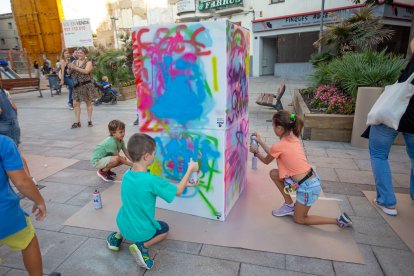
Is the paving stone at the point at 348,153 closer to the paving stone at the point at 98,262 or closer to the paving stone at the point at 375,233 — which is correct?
the paving stone at the point at 375,233

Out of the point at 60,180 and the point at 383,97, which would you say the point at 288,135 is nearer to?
the point at 383,97

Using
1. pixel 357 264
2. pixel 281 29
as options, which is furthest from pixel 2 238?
pixel 281 29

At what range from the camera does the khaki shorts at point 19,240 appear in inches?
72.7

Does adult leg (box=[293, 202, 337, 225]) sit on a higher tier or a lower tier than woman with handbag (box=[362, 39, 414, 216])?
lower

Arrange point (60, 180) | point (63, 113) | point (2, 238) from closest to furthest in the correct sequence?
→ point (2, 238) → point (60, 180) → point (63, 113)

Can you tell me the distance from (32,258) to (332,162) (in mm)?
4187

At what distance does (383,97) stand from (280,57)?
1953 centimetres

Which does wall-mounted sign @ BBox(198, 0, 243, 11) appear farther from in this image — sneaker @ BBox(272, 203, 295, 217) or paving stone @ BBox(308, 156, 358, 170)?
sneaker @ BBox(272, 203, 295, 217)

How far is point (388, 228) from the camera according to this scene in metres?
2.82

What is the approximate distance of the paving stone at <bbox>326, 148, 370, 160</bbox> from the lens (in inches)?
188

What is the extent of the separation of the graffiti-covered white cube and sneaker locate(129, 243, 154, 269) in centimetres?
87

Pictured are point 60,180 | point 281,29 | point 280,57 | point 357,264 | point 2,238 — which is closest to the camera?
point 2,238

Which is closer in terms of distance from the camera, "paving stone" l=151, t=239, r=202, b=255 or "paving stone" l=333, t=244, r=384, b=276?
"paving stone" l=333, t=244, r=384, b=276

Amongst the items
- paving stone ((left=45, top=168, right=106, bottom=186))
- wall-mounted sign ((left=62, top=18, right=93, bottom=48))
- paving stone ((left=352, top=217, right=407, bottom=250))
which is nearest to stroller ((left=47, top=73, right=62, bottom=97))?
wall-mounted sign ((left=62, top=18, right=93, bottom=48))
